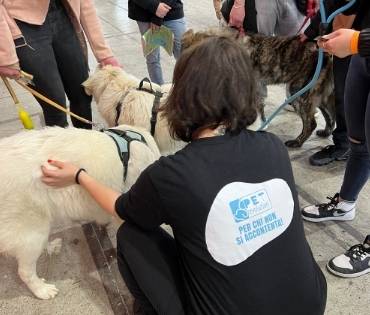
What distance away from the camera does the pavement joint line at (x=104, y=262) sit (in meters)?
1.99

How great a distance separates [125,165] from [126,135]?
0.20 m

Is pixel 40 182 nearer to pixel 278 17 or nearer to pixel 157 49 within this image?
pixel 157 49

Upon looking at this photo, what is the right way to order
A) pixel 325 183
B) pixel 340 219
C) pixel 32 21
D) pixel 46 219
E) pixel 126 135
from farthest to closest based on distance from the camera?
pixel 325 183 → pixel 340 219 → pixel 32 21 → pixel 126 135 → pixel 46 219

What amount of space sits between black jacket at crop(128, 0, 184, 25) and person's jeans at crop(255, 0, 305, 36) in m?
0.77

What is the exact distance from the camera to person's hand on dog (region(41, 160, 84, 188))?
158 cm

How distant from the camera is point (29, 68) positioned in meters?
2.22

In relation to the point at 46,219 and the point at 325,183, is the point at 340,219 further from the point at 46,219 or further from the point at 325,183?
the point at 46,219

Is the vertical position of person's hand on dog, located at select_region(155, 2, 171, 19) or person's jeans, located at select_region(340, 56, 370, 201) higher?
person's hand on dog, located at select_region(155, 2, 171, 19)

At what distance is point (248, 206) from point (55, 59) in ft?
5.88

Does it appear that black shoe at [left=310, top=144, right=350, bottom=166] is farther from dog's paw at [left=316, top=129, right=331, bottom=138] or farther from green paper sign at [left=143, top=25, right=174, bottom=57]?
green paper sign at [left=143, top=25, right=174, bottom=57]

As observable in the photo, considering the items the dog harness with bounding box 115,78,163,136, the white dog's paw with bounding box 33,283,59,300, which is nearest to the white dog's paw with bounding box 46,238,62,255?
the white dog's paw with bounding box 33,283,59,300

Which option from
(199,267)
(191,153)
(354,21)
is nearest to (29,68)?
(191,153)

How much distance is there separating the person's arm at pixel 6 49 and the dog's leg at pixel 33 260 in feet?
3.12

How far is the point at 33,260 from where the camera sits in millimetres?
1893
